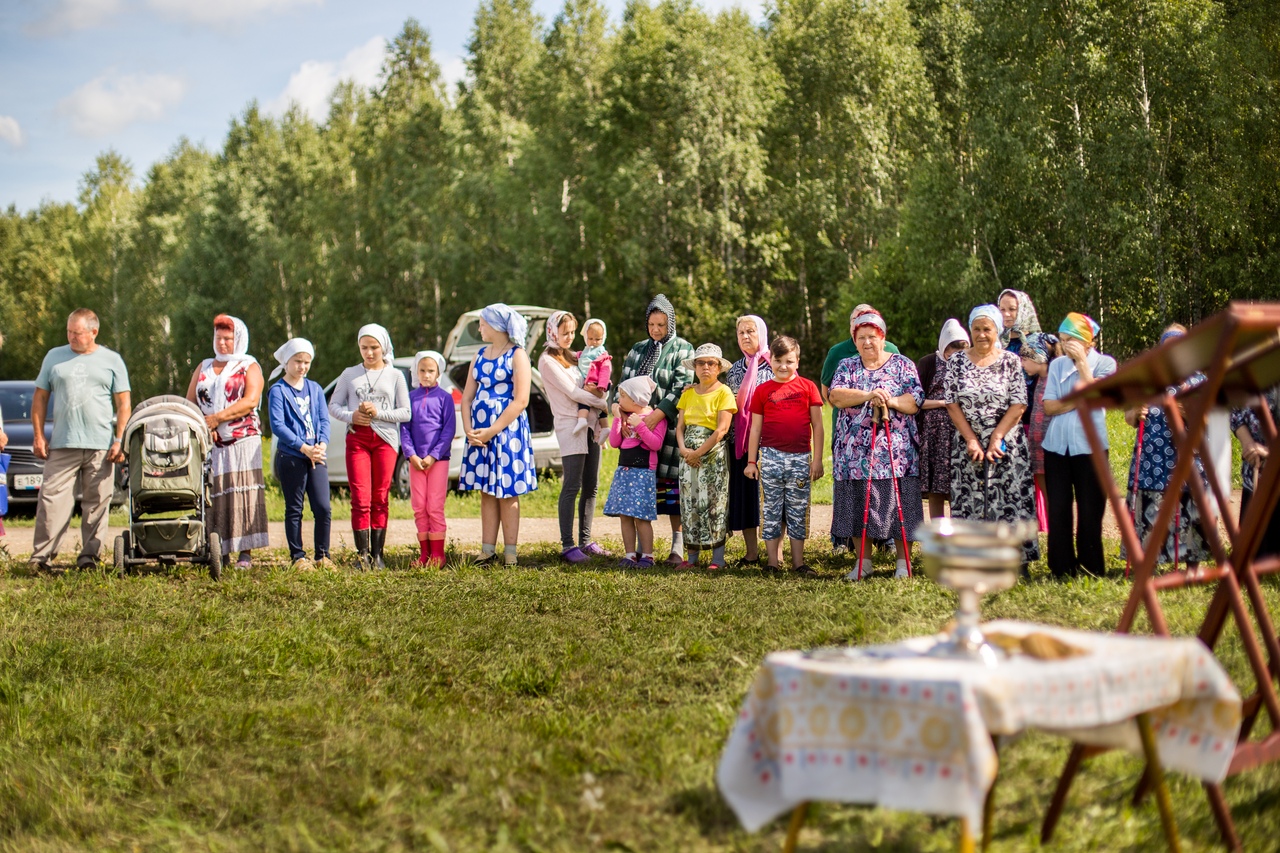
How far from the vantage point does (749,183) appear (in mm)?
33969

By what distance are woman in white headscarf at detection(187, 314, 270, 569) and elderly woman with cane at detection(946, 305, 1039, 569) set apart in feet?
18.1

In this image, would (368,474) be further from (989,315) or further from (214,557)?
(989,315)

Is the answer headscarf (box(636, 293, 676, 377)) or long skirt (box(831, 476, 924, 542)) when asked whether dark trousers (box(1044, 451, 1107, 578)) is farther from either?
headscarf (box(636, 293, 676, 377))

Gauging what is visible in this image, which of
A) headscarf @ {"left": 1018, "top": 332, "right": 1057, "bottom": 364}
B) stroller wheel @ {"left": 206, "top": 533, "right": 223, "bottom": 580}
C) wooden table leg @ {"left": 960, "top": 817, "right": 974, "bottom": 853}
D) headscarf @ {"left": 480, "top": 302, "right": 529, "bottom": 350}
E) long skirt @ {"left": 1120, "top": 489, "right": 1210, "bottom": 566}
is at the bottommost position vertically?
wooden table leg @ {"left": 960, "top": 817, "right": 974, "bottom": 853}

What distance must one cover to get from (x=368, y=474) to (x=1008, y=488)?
16.7 ft

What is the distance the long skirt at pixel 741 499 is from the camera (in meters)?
9.02

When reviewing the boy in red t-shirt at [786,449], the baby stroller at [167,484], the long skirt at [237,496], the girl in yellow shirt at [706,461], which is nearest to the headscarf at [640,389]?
the girl in yellow shirt at [706,461]

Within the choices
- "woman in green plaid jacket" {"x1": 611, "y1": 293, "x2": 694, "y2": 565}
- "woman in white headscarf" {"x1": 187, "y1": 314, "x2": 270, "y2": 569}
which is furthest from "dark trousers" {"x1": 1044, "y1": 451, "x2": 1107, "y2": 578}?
"woman in white headscarf" {"x1": 187, "y1": 314, "x2": 270, "y2": 569}

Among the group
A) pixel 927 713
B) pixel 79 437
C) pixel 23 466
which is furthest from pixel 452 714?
pixel 23 466

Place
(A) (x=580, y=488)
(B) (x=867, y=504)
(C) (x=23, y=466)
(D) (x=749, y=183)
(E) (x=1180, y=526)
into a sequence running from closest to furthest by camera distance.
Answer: (E) (x=1180, y=526)
(B) (x=867, y=504)
(A) (x=580, y=488)
(C) (x=23, y=466)
(D) (x=749, y=183)

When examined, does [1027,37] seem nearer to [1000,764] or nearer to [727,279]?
[727,279]

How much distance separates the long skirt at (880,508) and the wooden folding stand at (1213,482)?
435cm

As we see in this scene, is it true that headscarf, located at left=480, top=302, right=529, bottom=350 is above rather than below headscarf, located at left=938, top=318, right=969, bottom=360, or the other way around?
above

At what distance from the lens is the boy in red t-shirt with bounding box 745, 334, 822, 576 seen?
28.2 ft
